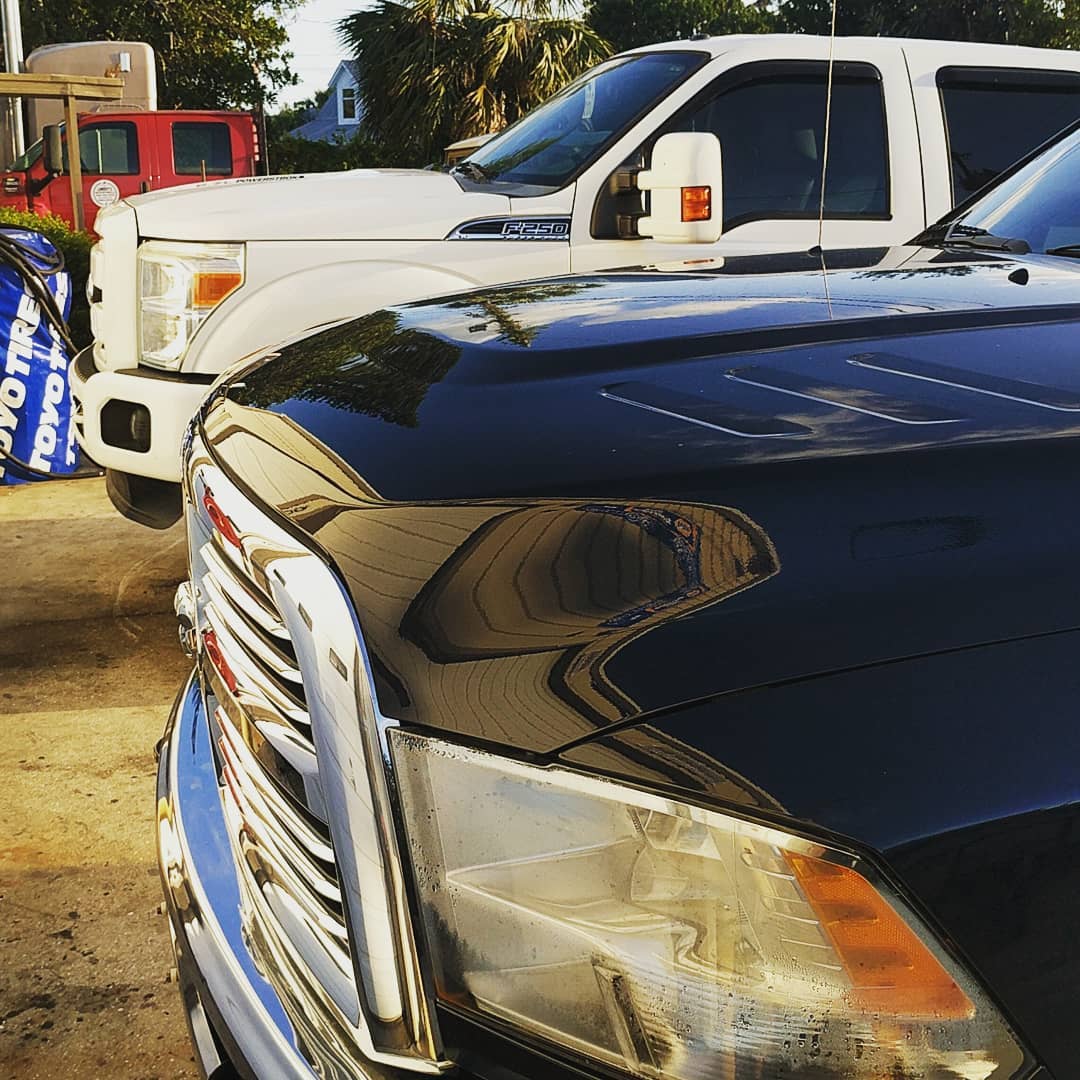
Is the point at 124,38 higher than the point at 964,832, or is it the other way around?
the point at 124,38

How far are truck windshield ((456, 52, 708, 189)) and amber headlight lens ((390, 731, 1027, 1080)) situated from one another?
13.0ft

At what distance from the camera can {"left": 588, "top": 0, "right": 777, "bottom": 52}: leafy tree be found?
180 feet

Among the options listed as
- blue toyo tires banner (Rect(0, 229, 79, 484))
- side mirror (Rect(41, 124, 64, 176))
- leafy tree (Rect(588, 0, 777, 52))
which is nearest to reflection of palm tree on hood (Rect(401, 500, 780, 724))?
blue toyo tires banner (Rect(0, 229, 79, 484))

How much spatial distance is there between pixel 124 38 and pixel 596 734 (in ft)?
100

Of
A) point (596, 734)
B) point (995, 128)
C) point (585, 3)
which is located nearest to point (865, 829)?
point (596, 734)

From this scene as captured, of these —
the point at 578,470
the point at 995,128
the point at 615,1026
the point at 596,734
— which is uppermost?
the point at 995,128

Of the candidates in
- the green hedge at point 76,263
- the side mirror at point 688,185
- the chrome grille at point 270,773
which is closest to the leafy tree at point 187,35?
the green hedge at point 76,263

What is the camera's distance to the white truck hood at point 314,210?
172 inches

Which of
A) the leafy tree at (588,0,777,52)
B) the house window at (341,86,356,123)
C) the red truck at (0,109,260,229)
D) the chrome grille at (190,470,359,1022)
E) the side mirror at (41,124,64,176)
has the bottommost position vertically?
the chrome grille at (190,470,359,1022)

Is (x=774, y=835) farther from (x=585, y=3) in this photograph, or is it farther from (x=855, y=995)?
(x=585, y=3)

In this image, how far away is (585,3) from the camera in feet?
67.8

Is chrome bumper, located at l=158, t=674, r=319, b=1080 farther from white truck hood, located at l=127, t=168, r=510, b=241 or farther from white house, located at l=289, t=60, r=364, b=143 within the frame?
white house, located at l=289, t=60, r=364, b=143

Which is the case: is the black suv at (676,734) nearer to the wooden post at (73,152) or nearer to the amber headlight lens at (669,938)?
the amber headlight lens at (669,938)

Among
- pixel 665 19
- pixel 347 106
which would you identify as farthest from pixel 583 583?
pixel 665 19
